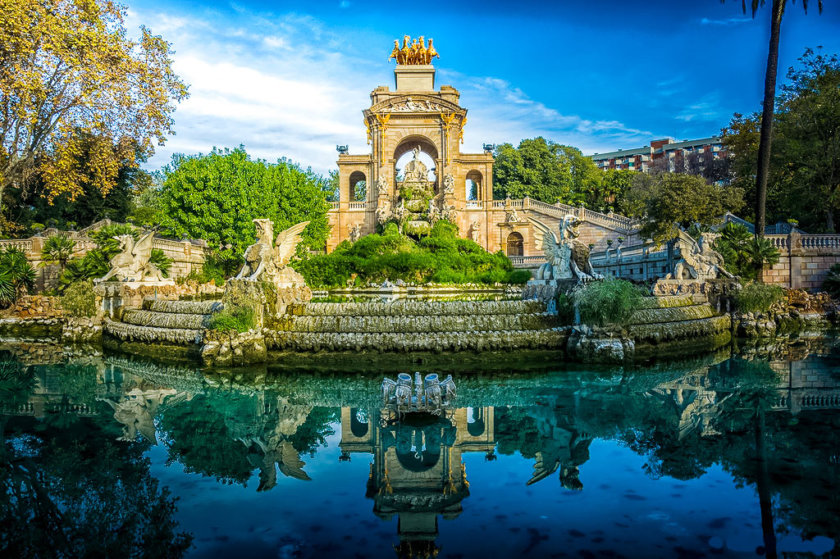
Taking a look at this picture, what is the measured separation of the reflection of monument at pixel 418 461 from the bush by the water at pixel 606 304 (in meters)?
4.58

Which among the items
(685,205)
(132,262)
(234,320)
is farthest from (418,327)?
(685,205)

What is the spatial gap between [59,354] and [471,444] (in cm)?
1194

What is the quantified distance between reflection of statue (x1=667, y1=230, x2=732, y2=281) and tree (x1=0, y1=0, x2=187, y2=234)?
19172 mm

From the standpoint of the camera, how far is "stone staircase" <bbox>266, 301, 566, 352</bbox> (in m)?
11.4

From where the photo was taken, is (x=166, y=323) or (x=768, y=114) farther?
(x=768, y=114)

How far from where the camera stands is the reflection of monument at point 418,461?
14.2ft

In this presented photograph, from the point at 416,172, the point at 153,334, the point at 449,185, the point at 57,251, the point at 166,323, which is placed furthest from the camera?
the point at 449,185

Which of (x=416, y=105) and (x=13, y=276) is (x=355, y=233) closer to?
(x=416, y=105)

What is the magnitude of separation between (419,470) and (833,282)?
2139cm

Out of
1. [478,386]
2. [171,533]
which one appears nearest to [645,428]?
[478,386]

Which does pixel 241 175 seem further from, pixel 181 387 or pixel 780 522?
pixel 780 522

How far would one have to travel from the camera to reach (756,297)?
15.4m

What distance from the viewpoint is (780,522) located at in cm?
408

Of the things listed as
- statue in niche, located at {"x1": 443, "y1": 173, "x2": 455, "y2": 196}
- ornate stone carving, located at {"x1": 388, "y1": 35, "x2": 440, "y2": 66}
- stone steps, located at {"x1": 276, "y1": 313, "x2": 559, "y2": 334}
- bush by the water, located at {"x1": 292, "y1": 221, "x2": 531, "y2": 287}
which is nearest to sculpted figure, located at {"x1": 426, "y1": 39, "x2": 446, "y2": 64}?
ornate stone carving, located at {"x1": 388, "y1": 35, "x2": 440, "y2": 66}
